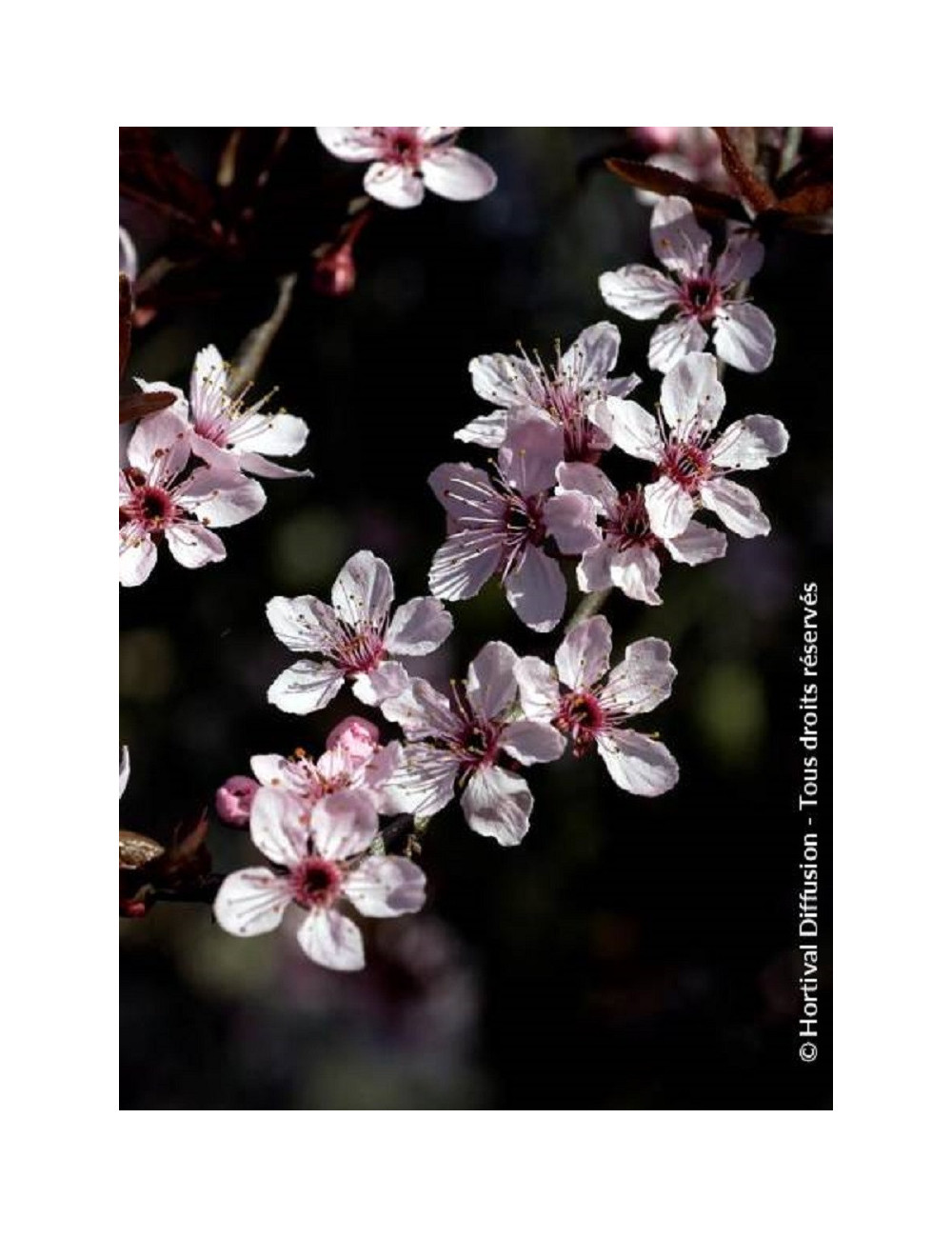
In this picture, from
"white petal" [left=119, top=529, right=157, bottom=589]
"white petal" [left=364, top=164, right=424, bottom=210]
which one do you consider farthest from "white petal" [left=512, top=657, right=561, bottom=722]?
"white petal" [left=364, top=164, right=424, bottom=210]

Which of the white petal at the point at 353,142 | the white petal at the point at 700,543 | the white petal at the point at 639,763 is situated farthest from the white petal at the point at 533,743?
the white petal at the point at 353,142

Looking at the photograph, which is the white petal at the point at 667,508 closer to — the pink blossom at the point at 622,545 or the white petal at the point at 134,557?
the pink blossom at the point at 622,545

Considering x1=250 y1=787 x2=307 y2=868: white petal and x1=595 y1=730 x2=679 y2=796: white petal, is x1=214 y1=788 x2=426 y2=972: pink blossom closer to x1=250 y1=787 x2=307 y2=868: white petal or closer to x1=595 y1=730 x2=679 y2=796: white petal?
x1=250 y1=787 x2=307 y2=868: white petal

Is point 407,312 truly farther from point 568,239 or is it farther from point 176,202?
point 176,202

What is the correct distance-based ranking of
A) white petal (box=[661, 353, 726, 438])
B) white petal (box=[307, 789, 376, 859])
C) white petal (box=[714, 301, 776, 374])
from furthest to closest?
white petal (box=[714, 301, 776, 374]) → white petal (box=[661, 353, 726, 438]) → white petal (box=[307, 789, 376, 859])

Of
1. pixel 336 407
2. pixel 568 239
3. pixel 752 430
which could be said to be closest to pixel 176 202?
pixel 336 407
